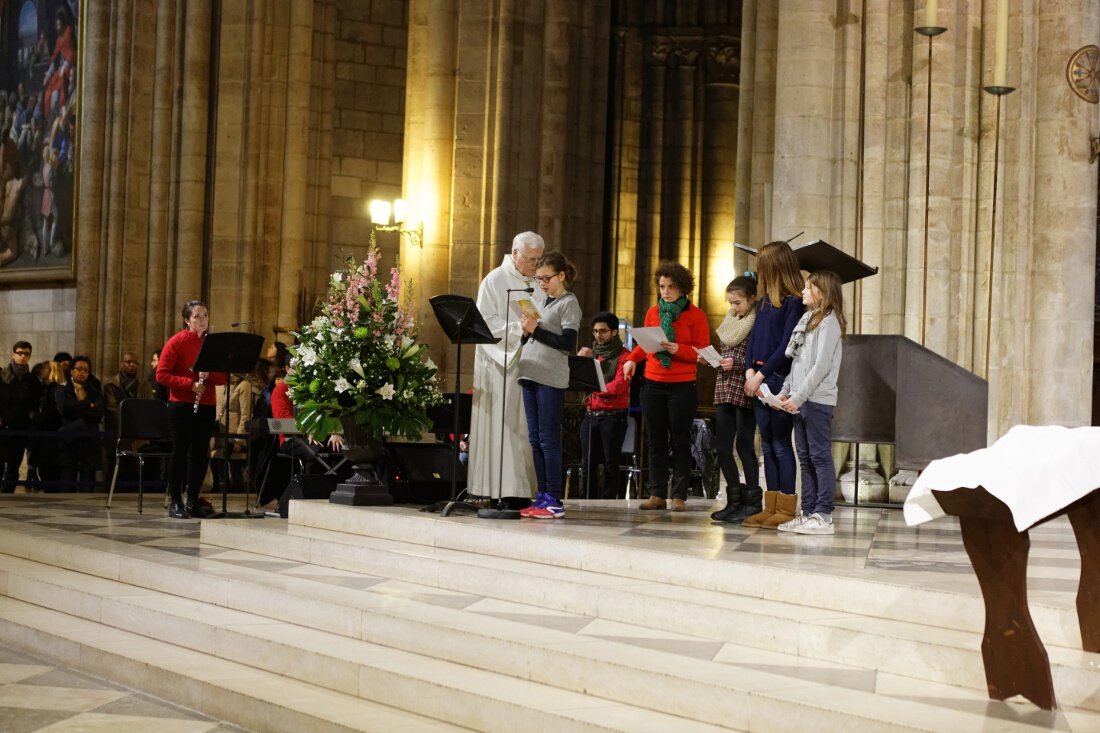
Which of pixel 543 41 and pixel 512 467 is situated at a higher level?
pixel 543 41

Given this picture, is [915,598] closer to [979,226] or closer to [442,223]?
[979,226]

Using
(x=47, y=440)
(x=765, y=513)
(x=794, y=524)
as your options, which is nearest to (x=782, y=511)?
(x=765, y=513)

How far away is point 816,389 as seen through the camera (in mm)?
7945

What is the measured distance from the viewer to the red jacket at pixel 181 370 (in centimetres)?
1063

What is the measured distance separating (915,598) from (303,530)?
14.8 ft

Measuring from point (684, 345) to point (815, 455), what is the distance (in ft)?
5.90

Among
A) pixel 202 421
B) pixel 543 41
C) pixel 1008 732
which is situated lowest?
pixel 1008 732

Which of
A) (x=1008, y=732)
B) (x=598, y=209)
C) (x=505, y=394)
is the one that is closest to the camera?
(x=1008, y=732)

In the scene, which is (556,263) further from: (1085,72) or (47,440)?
(47,440)

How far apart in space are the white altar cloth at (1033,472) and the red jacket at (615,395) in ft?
21.6

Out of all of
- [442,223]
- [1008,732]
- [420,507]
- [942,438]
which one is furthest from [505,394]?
[442,223]

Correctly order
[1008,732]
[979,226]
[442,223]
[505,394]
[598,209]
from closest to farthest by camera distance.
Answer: [1008,732], [505,394], [979,226], [442,223], [598,209]

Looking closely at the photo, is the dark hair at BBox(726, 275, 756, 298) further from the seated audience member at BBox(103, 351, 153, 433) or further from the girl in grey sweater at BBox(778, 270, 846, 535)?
the seated audience member at BBox(103, 351, 153, 433)

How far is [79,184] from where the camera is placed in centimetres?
1916
